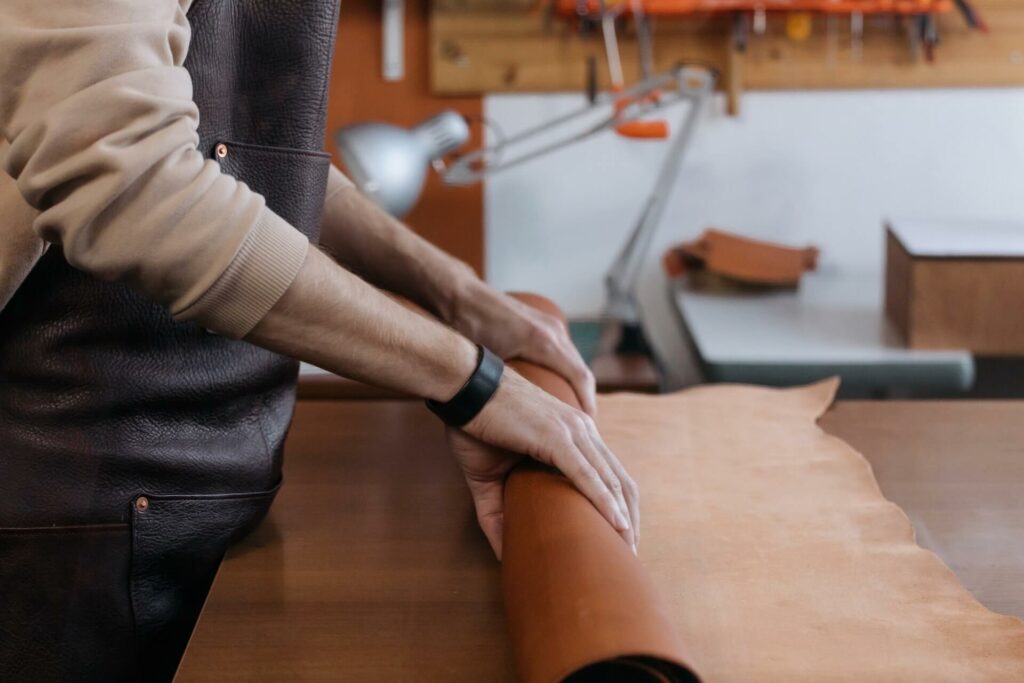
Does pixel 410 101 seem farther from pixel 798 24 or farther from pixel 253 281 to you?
pixel 253 281

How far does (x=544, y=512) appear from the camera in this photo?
755 millimetres

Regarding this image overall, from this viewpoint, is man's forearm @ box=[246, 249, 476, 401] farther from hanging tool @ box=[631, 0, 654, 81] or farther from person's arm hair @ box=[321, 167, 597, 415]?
hanging tool @ box=[631, 0, 654, 81]

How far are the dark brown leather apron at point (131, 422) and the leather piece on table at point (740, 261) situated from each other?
1.46 m

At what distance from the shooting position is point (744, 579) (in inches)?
31.7

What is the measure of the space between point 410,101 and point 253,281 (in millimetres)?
1831

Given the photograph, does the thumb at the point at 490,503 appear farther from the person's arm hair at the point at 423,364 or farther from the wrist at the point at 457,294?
the wrist at the point at 457,294

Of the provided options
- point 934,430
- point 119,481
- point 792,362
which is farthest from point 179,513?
point 792,362

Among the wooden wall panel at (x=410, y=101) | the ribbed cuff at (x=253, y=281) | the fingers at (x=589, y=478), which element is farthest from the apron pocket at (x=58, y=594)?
the wooden wall panel at (x=410, y=101)

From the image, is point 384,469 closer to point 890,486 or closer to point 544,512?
point 544,512

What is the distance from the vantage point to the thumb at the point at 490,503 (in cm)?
88

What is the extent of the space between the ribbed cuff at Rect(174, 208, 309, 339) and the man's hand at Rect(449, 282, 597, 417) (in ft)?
1.15

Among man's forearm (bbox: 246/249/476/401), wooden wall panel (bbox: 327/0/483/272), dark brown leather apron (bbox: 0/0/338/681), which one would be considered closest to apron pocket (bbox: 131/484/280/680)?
dark brown leather apron (bbox: 0/0/338/681)

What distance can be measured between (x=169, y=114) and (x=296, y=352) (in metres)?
0.17

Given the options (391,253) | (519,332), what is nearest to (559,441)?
(519,332)
